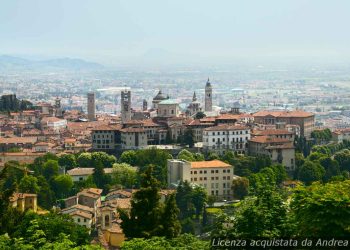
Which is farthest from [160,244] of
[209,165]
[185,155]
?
[185,155]

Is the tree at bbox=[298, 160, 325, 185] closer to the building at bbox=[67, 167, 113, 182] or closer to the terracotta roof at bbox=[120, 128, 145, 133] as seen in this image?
the building at bbox=[67, 167, 113, 182]

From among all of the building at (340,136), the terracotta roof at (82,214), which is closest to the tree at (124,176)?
the terracotta roof at (82,214)

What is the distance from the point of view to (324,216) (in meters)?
11.0

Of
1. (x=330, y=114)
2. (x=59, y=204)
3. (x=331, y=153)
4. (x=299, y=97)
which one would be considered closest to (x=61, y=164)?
(x=59, y=204)

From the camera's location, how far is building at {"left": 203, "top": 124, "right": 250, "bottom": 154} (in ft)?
134

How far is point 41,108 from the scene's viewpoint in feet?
209

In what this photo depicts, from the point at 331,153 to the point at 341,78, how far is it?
120 m

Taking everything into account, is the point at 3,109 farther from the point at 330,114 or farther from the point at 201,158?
the point at 330,114

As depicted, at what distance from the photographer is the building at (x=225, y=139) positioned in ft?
134

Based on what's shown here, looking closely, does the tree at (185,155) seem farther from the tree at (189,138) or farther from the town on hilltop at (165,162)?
the tree at (189,138)

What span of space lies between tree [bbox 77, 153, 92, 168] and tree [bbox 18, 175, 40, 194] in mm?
8405

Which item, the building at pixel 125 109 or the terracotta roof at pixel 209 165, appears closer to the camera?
the terracotta roof at pixel 209 165

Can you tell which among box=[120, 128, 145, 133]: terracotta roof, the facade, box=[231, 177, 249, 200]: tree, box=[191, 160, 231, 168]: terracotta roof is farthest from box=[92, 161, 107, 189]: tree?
box=[120, 128, 145, 133]: terracotta roof

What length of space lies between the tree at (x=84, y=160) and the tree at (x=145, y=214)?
836 inches
